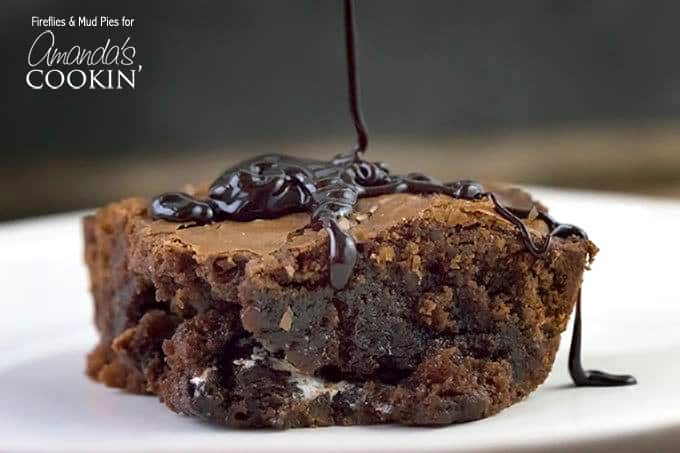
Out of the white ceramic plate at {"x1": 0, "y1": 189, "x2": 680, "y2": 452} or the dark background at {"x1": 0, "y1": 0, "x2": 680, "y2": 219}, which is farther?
the dark background at {"x1": 0, "y1": 0, "x2": 680, "y2": 219}

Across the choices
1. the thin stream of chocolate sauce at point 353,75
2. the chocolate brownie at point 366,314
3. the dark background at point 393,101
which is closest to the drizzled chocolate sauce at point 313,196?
the chocolate brownie at point 366,314

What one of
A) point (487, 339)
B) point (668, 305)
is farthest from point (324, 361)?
point (668, 305)

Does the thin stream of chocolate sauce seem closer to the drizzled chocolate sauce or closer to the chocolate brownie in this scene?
the drizzled chocolate sauce

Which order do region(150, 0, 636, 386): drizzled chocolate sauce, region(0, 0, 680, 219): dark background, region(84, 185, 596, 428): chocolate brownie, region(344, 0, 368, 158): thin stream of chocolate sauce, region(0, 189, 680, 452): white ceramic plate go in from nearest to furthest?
1. region(0, 189, 680, 452): white ceramic plate
2. region(84, 185, 596, 428): chocolate brownie
3. region(150, 0, 636, 386): drizzled chocolate sauce
4. region(344, 0, 368, 158): thin stream of chocolate sauce
5. region(0, 0, 680, 219): dark background

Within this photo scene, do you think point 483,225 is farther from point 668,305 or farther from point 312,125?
point 312,125

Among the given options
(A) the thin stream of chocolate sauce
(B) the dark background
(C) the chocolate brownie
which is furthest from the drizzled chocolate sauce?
(B) the dark background

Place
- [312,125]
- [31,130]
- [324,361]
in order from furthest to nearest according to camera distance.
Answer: [312,125]
[31,130]
[324,361]
